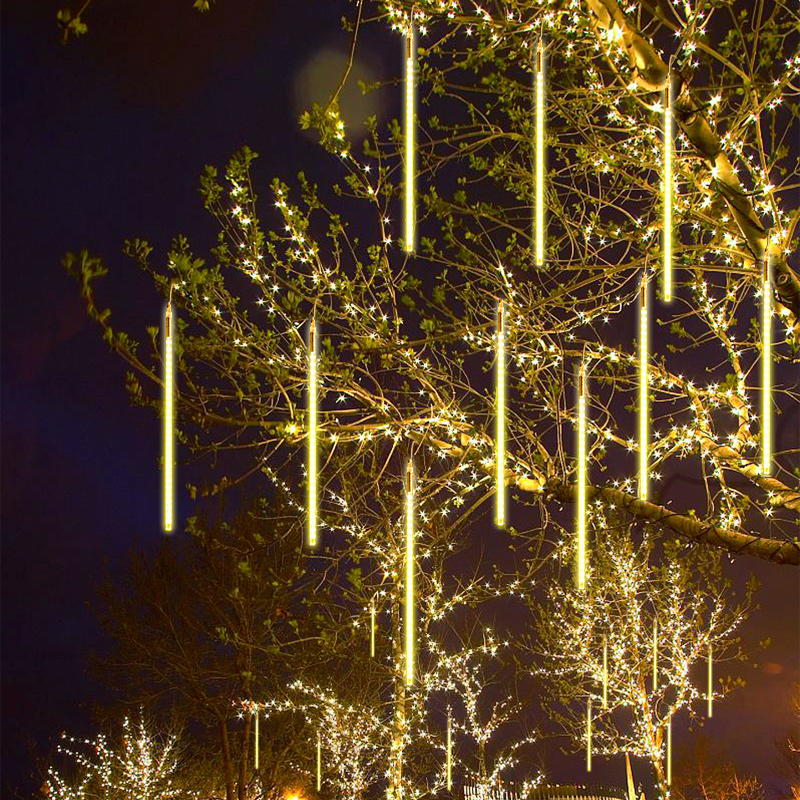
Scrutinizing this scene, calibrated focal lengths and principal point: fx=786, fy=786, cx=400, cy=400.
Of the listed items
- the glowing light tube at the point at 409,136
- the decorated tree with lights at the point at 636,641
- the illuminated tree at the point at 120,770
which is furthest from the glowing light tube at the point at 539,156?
the illuminated tree at the point at 120,770

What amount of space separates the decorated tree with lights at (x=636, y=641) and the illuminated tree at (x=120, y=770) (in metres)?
5.58

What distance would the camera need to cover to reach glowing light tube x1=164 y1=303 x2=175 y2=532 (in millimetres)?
2234

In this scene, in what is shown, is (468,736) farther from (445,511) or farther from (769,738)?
(445,511)

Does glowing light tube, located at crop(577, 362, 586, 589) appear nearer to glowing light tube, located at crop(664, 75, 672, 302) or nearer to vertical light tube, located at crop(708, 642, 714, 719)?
glowing light tube, located at crop(664, 75, 672, 302)

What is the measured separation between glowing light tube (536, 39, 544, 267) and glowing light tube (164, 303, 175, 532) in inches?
41.7

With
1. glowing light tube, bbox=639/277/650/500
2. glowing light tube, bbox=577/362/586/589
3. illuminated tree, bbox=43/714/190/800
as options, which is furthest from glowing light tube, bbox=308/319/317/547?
illuminated tree, bbox=43/714/190/800

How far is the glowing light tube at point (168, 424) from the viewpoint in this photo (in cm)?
223

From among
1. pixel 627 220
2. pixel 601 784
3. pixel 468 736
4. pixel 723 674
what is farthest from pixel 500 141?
pixel 601 784

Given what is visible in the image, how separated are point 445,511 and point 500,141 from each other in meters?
2.23

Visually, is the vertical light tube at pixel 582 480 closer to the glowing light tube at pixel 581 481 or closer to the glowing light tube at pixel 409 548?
the glowing light tube at pixel 581 481

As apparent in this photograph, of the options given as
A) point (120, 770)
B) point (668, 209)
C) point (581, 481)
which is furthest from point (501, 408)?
point (120, 770)

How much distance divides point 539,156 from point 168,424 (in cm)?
134

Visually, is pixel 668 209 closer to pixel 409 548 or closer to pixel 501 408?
pixel 501 408

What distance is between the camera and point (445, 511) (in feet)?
12.3
